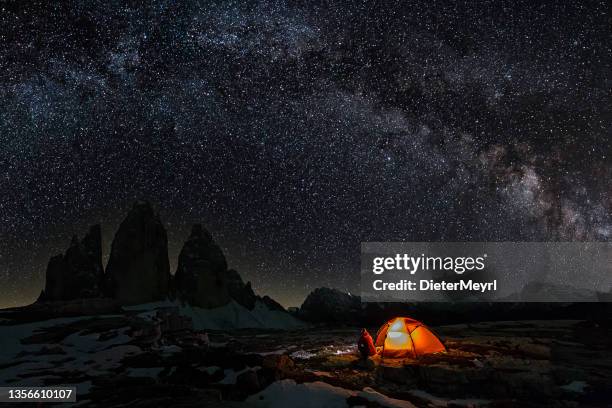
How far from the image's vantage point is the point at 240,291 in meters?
101

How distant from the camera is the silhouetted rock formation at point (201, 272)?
84188 mm

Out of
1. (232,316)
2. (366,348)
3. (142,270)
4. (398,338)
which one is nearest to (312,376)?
(366,348)

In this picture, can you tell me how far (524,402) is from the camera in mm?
12219

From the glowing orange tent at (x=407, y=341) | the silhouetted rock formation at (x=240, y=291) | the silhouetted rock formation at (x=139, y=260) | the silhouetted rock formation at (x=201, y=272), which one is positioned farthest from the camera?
the silhouetted rock formation at (x=240, y=291)

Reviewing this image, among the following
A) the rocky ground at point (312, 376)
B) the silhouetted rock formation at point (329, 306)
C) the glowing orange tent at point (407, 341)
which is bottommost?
the silhouetted rock formation at point (329, 306)

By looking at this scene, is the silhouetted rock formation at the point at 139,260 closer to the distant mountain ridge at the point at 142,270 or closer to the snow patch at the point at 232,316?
the distant mountain ridge at the point at 142,270

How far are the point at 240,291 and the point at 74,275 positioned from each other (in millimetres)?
46314

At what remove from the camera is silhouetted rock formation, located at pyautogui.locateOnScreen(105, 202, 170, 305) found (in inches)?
2625

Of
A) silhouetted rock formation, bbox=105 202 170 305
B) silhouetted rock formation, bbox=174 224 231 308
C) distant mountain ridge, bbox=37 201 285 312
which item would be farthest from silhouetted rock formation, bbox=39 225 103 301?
silhouetted rock formation, bbox=174 224 231 308

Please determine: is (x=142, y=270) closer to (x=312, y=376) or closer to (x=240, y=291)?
(x=240, y=291)

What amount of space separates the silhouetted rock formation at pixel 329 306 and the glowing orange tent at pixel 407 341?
108 meters

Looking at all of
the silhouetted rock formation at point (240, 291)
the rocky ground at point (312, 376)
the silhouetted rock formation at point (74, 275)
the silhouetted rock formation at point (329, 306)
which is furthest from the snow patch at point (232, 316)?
the rocky ground at point (312, 376)

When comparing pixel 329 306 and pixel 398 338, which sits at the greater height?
pixel 398 338

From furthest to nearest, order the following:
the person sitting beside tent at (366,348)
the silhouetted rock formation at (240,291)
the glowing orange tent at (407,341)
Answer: the silhouetted rock formation at (240,291), the person sitting beside tent at (366,348), the glowing orange tent at (407,341)
